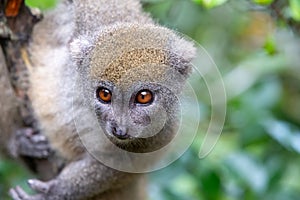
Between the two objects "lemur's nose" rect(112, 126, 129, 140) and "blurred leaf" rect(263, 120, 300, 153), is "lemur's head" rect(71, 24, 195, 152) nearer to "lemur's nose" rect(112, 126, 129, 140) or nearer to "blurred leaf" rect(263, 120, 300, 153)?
"lemur's nose" rect(112, 126, 129, 140)

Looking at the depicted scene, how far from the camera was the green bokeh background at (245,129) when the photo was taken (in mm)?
4066

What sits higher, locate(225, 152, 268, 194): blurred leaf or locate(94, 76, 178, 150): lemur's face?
locate(94, 76, 178, 150): lemur's face

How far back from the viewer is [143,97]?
295 centimetres

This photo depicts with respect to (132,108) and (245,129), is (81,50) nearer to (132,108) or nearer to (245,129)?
(132,108)

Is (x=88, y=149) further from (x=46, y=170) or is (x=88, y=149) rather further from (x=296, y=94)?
(x=296, y=94)

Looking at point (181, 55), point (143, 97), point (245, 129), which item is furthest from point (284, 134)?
point (143, 97)

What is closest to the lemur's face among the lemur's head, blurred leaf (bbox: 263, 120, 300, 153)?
the lemur's head

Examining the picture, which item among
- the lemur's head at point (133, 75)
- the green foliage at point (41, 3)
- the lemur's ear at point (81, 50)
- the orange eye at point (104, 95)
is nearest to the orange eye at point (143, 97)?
the lemur's head at point (133, 75)

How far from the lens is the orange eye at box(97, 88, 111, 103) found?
2961 millimetres

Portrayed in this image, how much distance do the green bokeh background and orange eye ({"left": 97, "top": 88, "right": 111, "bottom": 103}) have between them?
2.59 feet

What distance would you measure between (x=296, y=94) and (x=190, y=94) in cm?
222

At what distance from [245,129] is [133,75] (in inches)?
51.9

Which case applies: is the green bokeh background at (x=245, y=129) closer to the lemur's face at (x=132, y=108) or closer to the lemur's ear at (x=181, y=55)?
the lemur's ear at (x=181, y=55)

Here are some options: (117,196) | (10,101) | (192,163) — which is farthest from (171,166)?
(10,101)
